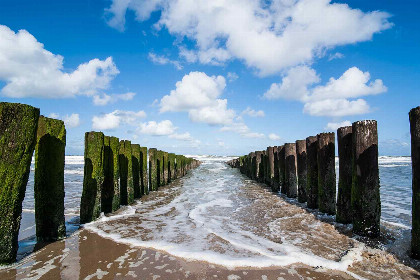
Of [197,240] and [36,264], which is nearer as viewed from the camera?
[36,264]

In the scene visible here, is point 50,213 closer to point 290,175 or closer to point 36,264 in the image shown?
point 36,264

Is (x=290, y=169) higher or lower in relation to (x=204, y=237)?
higher

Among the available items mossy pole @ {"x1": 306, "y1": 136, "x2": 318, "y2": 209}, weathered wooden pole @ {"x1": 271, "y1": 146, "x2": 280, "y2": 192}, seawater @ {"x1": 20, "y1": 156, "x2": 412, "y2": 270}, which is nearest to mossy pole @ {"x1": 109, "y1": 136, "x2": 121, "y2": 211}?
seawater @ {"x1": 20, "y1": 156, "x2": 412, "y2": 270}

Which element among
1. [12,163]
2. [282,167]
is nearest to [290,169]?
[282,167]

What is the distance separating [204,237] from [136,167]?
4.25 meters

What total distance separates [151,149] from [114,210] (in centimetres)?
372

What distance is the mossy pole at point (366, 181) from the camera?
12.3ft

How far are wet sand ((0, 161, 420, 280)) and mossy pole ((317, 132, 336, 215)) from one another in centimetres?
32

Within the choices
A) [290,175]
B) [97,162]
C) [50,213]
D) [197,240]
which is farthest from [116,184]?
[290,175]

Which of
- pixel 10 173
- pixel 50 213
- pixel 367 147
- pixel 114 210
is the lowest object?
pixel 114 210

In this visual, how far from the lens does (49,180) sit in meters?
3.68

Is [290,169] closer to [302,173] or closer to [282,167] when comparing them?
[282,167]

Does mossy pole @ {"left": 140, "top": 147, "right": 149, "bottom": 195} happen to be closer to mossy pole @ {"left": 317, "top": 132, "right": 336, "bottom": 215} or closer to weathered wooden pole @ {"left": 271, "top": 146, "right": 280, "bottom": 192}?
weathered wooden pole @ {"left": 271, "top": 146, "right": 280, "bottom": 192}

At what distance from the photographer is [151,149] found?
938cm
